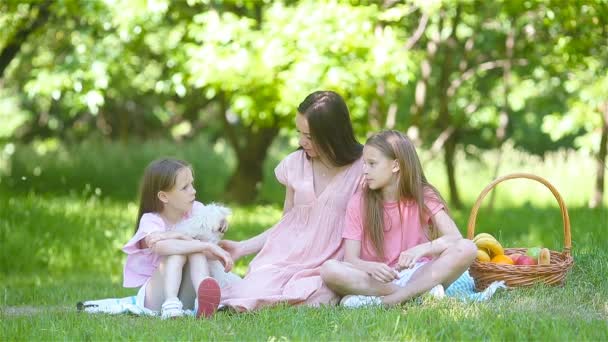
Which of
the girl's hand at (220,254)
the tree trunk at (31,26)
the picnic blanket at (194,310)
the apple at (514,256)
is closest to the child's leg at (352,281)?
the picnic blanket at (194,310)

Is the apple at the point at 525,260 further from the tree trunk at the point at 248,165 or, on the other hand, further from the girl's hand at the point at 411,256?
the tree trunk at the point at 248,165

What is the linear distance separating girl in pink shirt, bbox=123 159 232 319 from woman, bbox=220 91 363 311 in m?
0.27

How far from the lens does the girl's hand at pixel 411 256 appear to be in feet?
14.3

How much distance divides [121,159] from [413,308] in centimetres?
950

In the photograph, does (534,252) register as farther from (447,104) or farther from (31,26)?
(31,26)

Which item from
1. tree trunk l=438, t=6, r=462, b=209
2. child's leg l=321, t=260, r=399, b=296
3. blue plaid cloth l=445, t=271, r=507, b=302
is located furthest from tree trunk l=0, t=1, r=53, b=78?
blue plaid cloth l=445, t=271, r=507, b=302

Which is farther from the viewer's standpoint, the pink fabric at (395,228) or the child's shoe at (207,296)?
the pink fabric at (395,228)

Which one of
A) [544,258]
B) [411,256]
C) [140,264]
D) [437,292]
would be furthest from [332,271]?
[544,258]

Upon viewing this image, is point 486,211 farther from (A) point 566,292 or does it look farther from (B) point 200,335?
(B) point 200,335

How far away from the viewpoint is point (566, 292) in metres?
4.64

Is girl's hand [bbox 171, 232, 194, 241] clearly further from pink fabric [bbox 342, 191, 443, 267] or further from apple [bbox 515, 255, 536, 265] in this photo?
apple [bbox 515, 255, 536, 265]

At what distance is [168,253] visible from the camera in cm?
454

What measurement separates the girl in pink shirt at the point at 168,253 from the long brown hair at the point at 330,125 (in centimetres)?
72

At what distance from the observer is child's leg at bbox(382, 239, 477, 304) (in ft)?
14.7
